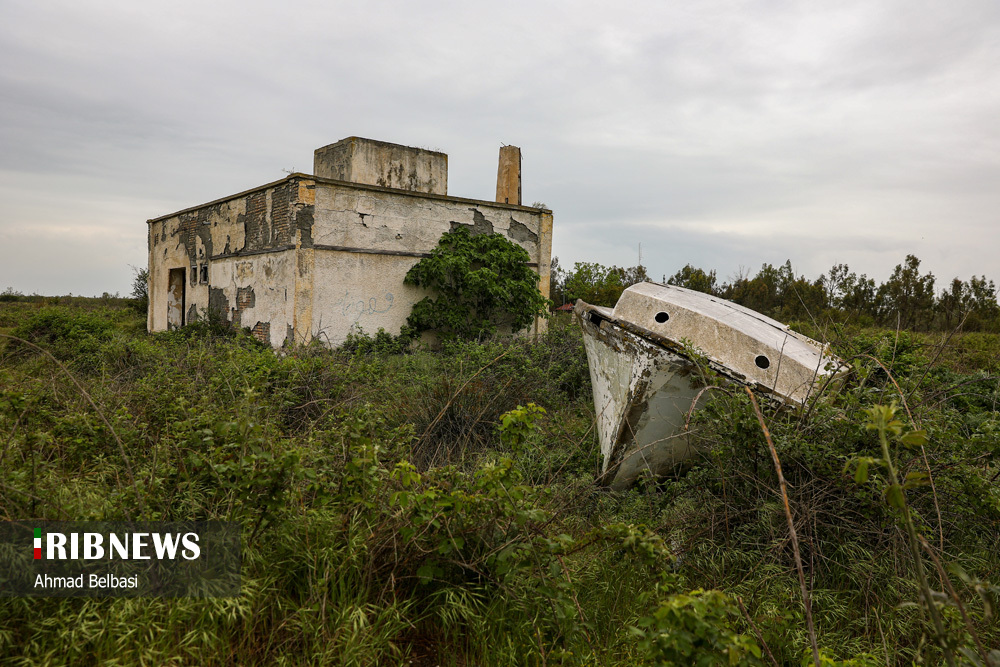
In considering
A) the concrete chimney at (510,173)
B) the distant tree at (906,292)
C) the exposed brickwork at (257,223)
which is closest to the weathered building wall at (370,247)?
the exposed brickwork at (257,223)

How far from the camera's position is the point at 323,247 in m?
10.8

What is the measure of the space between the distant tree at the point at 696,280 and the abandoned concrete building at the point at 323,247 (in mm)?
9265

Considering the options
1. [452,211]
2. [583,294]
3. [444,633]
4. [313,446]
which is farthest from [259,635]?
[583,294]

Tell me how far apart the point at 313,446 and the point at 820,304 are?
19198mm

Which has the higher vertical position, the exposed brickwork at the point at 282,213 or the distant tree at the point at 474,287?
the exposed brickwork at the point at 282,213

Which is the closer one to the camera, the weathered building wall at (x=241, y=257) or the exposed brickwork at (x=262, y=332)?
the weathered building wall at (x=241, y=257)

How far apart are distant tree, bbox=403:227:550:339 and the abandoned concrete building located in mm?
305

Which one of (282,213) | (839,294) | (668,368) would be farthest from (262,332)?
(839,294)

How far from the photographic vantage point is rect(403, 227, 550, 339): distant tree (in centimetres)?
1165

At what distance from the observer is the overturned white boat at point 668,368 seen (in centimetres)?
507

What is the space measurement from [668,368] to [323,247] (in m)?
7.41

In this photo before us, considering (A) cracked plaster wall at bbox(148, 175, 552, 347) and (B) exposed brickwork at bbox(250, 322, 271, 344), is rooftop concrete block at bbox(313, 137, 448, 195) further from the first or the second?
(B) exposed brickwork at bbox(250, 322, 271, 344)

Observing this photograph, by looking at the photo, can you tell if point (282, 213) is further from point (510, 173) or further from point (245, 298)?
point (510, 173)

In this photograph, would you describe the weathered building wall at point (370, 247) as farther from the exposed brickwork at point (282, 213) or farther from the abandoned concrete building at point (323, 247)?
the exposed brickwork at point (282, 213)
